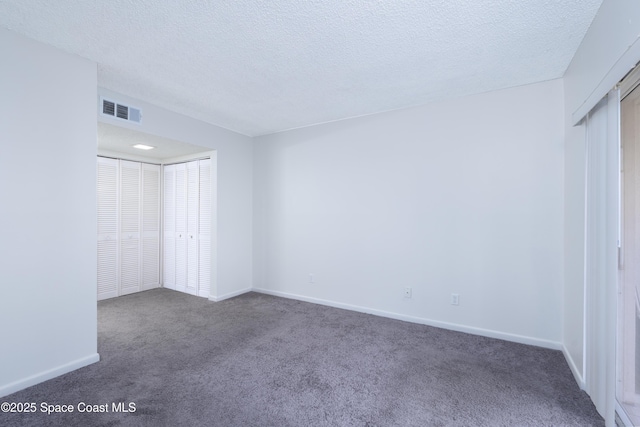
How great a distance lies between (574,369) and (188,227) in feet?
16.5

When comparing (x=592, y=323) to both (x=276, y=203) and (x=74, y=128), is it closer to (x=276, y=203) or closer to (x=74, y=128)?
(x=276, y=203)

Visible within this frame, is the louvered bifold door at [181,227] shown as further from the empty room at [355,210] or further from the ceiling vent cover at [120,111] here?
the ceiling vent cover at [120,111]

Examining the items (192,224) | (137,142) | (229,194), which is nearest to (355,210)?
(229,194)

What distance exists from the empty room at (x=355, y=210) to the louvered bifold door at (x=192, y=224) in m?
0.46

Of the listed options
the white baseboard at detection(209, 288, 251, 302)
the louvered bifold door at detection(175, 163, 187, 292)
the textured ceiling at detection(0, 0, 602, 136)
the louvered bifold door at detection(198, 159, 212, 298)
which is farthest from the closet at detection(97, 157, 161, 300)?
the textured ceiling at detection(0, 0, 602, 136)

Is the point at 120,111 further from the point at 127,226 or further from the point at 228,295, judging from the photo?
Answer: the point at 228,295

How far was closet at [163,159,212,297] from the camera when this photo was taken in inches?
176

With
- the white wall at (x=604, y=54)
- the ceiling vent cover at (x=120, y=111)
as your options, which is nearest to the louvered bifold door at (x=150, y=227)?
the ceiling vent cover at (x=120, y=111)

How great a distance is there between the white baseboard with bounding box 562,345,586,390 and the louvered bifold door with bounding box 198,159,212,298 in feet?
14.1

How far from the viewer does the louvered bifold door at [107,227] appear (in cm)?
433

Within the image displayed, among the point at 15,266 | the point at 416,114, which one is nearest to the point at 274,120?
the point at 416,114

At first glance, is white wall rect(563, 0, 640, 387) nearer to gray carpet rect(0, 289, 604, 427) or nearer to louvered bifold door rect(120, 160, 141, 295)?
gray carpet rect(0, 289, 604, 427)

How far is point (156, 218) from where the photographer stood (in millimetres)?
5094

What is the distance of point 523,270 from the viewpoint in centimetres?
286
